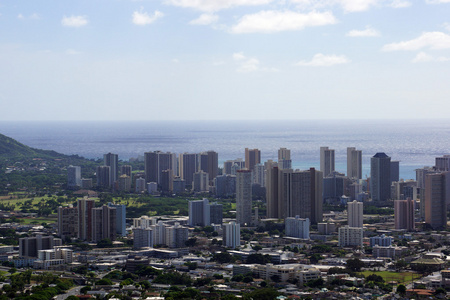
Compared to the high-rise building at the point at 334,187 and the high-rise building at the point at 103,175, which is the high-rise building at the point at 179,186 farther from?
the high-rise building at the point at 334,187

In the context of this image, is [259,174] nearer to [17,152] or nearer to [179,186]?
[179,186]

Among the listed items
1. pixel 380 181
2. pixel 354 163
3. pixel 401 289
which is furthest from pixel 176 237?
pixel 354 163

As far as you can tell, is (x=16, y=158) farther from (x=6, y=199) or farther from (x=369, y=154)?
(x=369, y=154)

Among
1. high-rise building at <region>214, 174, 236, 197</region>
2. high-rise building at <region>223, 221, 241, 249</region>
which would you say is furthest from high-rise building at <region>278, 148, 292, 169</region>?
high-rise building at <region>223, 221, 241, 249</region>

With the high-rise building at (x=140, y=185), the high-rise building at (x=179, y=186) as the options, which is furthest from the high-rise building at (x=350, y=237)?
the high-rise building at (x=140, y=185)

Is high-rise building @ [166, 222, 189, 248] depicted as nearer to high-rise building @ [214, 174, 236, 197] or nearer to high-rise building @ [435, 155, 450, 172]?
high-rise building @ [214, 174, 236, 197]

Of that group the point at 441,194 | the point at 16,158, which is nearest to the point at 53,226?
the point at 441,194
